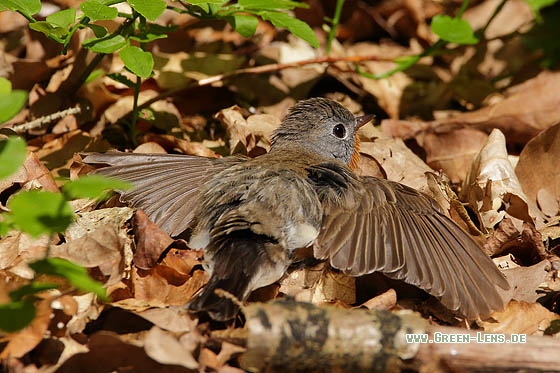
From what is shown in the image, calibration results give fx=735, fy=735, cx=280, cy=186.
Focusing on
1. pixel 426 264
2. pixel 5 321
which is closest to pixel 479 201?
pixel 426 264

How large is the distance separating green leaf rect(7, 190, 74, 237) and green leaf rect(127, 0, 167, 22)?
5.55ft

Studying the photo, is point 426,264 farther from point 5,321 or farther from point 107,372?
point 5,321

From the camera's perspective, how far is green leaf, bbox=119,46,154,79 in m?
4.76

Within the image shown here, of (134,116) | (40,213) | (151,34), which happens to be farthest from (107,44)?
(40,213)

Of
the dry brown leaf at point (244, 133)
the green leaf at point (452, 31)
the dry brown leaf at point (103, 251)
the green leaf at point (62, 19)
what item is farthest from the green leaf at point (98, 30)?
the green leaf at point (452, 31)

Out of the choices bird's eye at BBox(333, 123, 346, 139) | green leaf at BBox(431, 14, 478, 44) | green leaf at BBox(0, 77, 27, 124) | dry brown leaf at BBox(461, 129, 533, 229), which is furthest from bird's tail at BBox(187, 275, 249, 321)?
green leaf at BBox(431, 14, 478, 44)

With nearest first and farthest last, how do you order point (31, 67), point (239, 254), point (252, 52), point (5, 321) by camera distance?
point (5, 321) < point (239, 254) < point (31, 67) < point (252, 52)

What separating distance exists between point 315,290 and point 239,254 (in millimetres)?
625

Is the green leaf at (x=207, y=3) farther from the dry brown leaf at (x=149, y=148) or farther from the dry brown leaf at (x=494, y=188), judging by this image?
the dry brown leaf at (x=494, y=188)

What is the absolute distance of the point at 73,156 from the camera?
5742 millimetres

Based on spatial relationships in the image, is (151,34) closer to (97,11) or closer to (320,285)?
(97,11)

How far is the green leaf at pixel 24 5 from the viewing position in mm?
4523

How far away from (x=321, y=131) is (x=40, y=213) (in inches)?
117

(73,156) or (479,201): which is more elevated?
(479,201)
